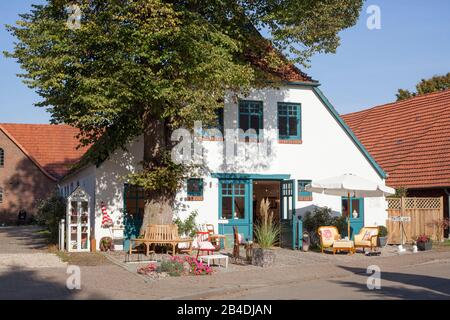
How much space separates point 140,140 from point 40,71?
5.27 m

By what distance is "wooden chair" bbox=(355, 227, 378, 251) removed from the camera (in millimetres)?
19781

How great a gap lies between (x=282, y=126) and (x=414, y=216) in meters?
6.52

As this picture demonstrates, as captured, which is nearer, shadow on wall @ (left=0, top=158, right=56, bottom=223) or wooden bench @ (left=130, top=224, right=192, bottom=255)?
wooden bench @ (left=130, top=224, right=192, bottom=255)

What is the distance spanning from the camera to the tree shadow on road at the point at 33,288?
36.1ft

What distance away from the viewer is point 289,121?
22938 mm

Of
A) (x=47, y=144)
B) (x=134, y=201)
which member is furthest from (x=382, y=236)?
(x=47, y=144)

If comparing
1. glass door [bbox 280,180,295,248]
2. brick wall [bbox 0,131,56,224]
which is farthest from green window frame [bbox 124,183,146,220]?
brick wall [bbox 0,131,56,224]

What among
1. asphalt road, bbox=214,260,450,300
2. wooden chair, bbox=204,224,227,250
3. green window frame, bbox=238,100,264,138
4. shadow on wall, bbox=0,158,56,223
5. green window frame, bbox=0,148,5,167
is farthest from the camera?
green window frame, bbox=0,148,5,167

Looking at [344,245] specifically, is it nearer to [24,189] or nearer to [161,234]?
[161,234]

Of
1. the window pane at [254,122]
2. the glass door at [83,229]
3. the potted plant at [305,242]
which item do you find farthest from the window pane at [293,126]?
the glass door at [83,229]

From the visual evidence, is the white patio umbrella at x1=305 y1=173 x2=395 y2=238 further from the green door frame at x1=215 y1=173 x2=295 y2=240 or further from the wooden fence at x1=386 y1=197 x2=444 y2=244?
the wooden fence at x1=386 y1=197 x2=444 y2=244

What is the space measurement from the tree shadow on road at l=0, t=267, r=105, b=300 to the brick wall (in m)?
29.6

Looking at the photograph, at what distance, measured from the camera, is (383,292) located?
11.3m
